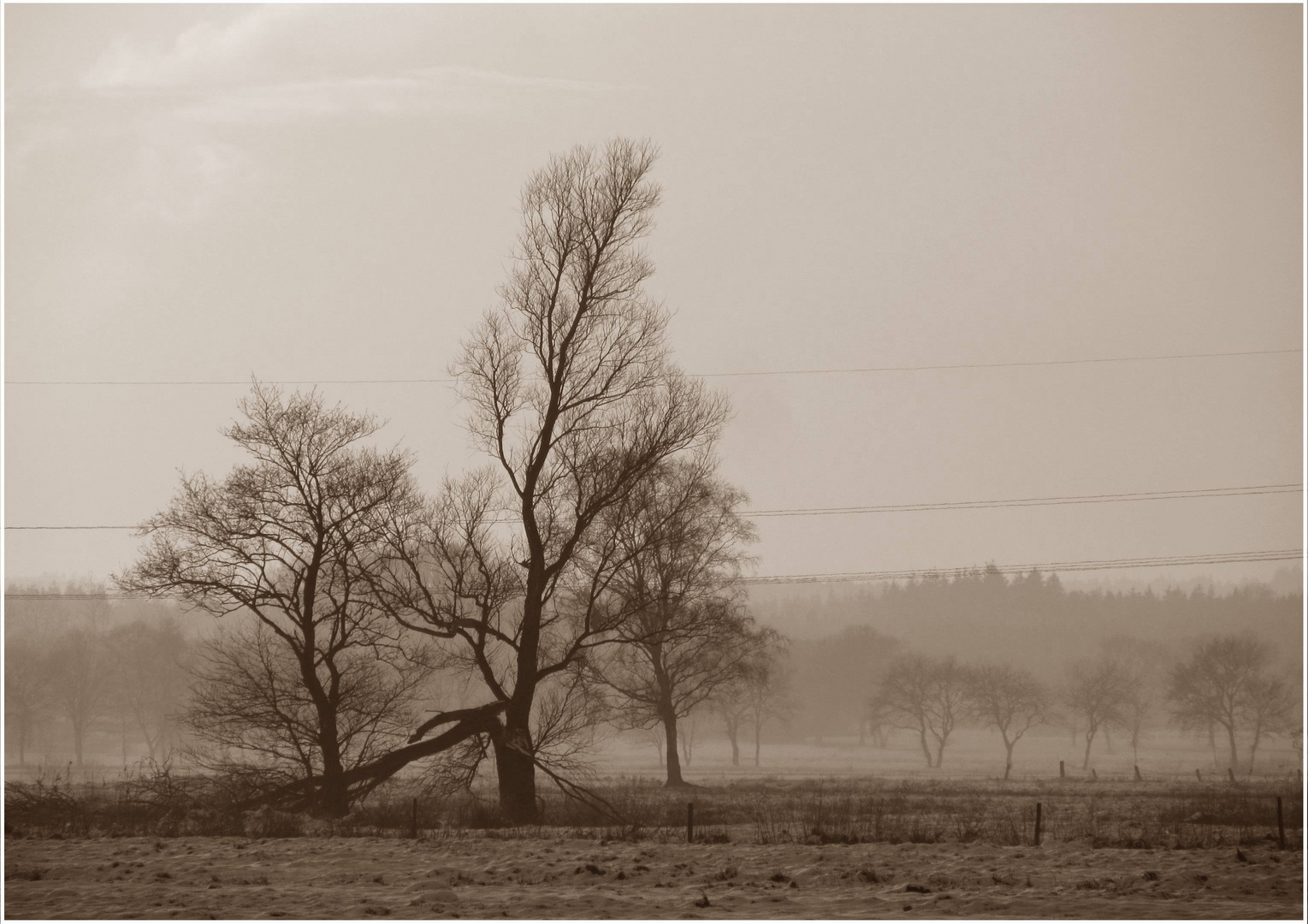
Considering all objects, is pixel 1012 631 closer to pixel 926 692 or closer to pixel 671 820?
pixel 926 692

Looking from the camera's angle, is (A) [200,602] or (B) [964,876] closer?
(B) [964,876]

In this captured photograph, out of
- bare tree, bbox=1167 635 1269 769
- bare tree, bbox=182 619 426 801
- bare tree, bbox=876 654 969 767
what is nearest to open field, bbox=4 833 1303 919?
bare tree, bbox=182 619 426 801

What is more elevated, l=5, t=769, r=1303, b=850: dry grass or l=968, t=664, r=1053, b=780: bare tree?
l=5, t=769, r=1303, b=850: dry grass

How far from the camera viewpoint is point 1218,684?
86.6 m

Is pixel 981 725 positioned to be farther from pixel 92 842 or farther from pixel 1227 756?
pixel 92 842

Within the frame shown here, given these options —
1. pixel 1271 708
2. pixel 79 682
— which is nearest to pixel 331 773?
pixel 1271 708

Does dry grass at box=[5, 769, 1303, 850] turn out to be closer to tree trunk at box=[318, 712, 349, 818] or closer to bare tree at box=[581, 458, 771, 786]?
tree trunk at box=[318, 712, 349, 818]

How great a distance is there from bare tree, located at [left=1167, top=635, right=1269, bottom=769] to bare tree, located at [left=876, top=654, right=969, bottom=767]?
1950cm

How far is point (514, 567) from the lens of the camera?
1078 inches

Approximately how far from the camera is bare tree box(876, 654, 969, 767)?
100312 millimetres

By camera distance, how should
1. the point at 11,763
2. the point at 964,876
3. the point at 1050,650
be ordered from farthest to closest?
the point at 1050,650, the point at 11,763, the point at 964,876

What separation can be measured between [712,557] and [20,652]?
86993 mm

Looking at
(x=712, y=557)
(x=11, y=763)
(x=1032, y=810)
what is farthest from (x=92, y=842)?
(x=11, y=763)

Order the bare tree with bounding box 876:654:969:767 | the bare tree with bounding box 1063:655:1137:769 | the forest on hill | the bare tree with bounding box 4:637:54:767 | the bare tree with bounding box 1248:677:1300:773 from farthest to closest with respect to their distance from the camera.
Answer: the forest on hill < the bare tree with bounding box 876:654:969:767 < the bare tree with bounding box 1063:655:1137:769 < the bare tree with bounding box 4:637:54:767 < the bare tree with bounding box 1248:677:1300:773
